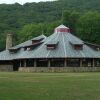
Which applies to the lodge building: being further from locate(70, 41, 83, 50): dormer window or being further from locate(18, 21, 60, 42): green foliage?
locate(18, 21, 60, 42): green foliage

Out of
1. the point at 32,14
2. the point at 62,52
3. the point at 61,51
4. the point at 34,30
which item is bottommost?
the point at 62,52

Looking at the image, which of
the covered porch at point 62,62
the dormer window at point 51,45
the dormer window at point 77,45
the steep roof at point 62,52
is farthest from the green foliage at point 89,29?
the dormer window at point 51,45

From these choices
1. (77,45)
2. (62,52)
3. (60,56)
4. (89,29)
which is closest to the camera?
(60,56)

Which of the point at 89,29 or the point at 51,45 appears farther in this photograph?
the point at 89,29

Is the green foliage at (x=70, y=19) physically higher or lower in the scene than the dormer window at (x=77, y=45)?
higher

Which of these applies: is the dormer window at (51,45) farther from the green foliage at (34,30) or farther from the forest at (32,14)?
the forest at (32,14)

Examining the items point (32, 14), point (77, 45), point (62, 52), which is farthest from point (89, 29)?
point (32, 14)

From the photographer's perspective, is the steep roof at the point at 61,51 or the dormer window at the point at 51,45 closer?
the steep roof at the point at 61,51

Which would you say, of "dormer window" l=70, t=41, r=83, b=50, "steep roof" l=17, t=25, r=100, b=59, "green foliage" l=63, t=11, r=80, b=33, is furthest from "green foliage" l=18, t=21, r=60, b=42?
"dormer window" l=70, t=41, r=83, b=50

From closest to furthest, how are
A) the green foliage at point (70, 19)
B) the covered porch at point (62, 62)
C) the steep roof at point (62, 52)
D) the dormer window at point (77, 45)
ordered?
1. the steep roof at point (62, 52)
2. the covered porch at point (62, 62)
3. the dormer window at point (77, 45)
4. the green foliage at point (70, 19)

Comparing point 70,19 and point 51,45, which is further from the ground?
point 70,19

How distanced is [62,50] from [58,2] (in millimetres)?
103301

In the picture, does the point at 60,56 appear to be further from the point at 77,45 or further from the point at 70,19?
the point at 70,19

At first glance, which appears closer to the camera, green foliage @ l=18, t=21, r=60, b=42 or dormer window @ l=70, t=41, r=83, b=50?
dormer window @ l=70, t=41, r=83, b=50
